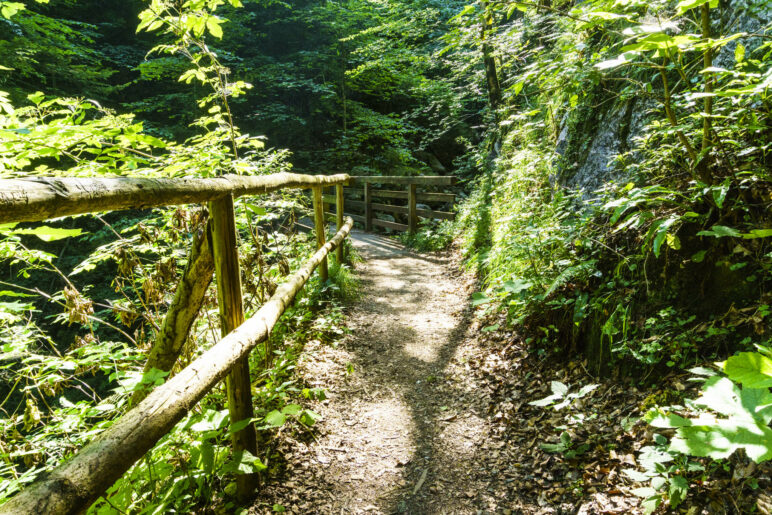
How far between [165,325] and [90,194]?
4.24 feet

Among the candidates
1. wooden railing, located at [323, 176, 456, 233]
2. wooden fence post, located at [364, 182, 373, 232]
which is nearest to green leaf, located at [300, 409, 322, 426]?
wooden railing, located at [323, 176, 456, 233]

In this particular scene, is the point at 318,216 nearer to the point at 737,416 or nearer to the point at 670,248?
the point at 670,248

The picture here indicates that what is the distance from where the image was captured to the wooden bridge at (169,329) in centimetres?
102

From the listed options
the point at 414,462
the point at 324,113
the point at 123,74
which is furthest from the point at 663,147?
the point at 123,74

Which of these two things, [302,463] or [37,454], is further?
[302,463]

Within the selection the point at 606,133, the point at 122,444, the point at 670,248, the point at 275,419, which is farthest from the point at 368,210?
the point at 122,444

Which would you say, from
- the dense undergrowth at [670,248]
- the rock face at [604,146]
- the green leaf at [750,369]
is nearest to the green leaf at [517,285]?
the dense undergrowth at [670,248]

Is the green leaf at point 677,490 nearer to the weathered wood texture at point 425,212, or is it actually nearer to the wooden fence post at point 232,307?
the wooden fence post at point 232,307

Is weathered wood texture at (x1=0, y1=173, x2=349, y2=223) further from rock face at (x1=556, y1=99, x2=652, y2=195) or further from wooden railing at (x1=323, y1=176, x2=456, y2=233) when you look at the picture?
wooden railing at (x1=323, y1=176, x2=456, y2=233)

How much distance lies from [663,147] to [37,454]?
14.6 feet

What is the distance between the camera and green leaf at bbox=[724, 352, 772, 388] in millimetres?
1142

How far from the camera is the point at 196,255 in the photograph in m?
2.23

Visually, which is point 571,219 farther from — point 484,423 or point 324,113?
point 324,113

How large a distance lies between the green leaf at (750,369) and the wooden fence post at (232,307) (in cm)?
204
